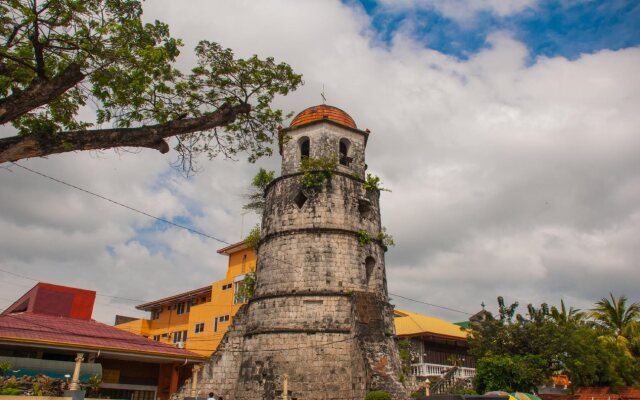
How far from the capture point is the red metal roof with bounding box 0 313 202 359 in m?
18.6

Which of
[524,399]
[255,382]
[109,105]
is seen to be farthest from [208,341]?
[109,105]

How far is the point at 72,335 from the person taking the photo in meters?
20.7

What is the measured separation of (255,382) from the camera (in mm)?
16406

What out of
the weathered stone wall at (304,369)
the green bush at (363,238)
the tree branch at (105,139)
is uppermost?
the green bush at (363,238)

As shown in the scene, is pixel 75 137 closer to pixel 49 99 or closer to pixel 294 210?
pixel 49 99

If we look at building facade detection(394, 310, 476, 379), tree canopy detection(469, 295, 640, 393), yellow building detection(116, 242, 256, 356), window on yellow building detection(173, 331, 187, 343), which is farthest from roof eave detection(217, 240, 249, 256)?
tree canopy detection(469, 295, 640, 393)

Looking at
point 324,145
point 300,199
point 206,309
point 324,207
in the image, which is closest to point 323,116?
point 324,145

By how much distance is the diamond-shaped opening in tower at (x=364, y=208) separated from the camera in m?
19.0

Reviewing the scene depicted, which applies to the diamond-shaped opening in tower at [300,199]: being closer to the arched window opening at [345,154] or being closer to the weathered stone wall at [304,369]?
the arched window opening at [345,154]

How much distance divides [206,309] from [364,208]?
658 inches

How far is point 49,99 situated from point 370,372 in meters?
12.2

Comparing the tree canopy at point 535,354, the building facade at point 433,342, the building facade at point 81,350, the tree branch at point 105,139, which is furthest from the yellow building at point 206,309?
the tree branch at point 105,139

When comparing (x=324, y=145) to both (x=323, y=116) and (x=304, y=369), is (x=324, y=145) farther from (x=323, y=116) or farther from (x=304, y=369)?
(x=304, y=369)

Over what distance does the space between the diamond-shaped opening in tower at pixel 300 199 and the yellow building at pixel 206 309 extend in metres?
10.4
